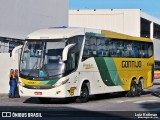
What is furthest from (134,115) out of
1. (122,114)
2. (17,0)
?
(17,0)

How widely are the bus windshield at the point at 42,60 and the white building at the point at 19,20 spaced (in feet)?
23.4

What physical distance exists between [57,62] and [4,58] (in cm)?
855

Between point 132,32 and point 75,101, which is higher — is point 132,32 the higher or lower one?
the higher one

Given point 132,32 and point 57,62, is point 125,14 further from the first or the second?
point 57,62

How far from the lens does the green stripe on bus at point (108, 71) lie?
2294 cm

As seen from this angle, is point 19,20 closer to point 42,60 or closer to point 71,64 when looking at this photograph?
point 42,60

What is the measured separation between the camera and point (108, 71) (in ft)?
77.4

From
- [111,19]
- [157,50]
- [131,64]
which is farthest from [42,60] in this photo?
[157,50]

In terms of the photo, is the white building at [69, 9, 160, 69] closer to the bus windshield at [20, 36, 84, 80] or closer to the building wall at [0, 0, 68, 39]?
the building wall at [0, 0, 68, 39]

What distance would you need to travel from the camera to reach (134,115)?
9367mm

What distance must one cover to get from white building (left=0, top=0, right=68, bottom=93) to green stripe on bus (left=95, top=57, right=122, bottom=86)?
658 cm

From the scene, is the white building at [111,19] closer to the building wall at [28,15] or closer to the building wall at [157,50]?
the building wall at [157,50]

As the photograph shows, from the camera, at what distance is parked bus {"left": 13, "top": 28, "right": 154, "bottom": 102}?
19906 millimetres

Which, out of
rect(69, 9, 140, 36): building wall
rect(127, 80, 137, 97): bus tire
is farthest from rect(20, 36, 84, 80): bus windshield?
rect(69, 9, 140, 36): building wall
